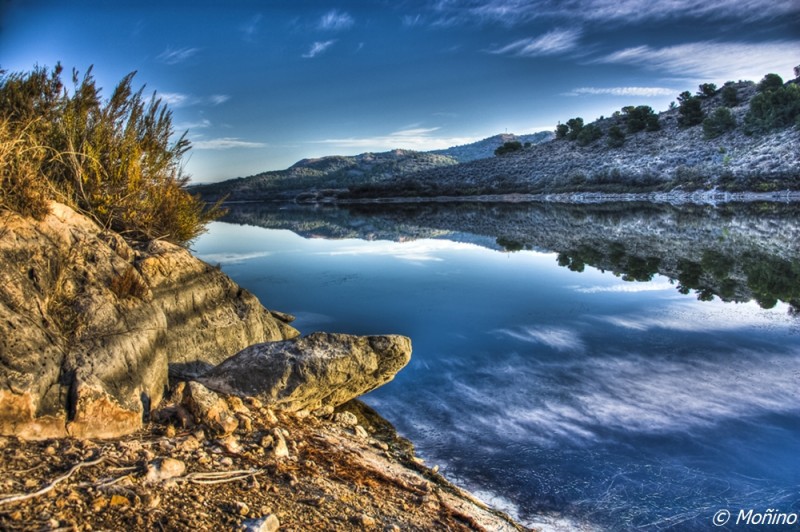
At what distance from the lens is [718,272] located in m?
13.1

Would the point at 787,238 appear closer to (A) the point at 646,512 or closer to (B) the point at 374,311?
(B) the point at 374,311

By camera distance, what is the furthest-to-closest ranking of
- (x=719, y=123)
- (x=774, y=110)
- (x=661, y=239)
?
(x=719, y=123) → (x=774, y=110) → (x=661, y=239)

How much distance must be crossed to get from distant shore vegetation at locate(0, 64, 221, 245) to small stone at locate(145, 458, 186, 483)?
9.66 feet

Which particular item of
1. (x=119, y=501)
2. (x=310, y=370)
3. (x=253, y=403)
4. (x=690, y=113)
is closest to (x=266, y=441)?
(x=253, y=403)

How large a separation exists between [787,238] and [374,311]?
14.1 m

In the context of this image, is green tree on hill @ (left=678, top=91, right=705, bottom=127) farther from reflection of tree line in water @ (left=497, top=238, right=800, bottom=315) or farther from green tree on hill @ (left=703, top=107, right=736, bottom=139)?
reflection of tree line in water @ (left=497, top=238, right=800, bottom=315)

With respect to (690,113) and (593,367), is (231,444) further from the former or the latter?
(690,113)

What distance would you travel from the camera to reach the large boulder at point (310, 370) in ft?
17.7

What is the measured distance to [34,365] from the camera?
3695mm

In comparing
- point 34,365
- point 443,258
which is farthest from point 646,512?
point 443,258

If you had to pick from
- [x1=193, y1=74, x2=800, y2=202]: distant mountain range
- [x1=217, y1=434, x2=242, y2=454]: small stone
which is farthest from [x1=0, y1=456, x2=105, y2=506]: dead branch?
[x1=193, y1=74, x2=800, y2=202]: distant mountain range

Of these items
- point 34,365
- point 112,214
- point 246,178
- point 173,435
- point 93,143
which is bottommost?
point 173,435

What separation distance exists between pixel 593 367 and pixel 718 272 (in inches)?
309

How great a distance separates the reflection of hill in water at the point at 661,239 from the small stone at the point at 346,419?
331 inches
